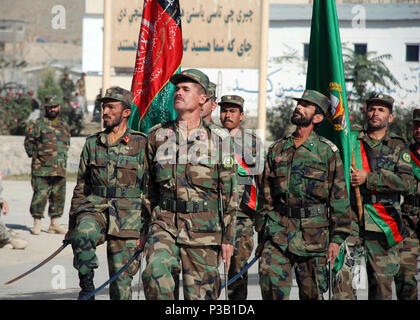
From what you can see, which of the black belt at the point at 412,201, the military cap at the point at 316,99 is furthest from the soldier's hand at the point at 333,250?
the black belt at the point at 412,201

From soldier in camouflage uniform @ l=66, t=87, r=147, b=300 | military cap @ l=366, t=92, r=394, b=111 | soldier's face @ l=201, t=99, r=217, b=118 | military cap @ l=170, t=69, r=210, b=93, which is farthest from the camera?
soldier's face @ l=201, t=99, r=217, b=118

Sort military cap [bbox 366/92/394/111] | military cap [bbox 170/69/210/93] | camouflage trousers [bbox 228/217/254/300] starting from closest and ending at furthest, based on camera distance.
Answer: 1. military cap [bbox 170/69/210/93]
2. military cap [bbox 366/92/394/111]
3. camouflage trousers [bbox 228/217/254/300]

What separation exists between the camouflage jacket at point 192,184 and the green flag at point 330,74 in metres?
1.34

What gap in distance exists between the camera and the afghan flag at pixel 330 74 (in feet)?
22.6

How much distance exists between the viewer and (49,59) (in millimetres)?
73750

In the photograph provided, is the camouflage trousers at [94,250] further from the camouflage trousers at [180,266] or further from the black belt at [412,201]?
the black belt at [412,201]

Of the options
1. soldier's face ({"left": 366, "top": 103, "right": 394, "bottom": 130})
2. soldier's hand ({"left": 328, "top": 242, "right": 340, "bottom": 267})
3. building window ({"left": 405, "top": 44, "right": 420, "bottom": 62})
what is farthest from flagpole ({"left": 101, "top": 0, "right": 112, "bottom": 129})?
building window ({"left": 405, "top": 44, "right": 420, "bottom": 62})

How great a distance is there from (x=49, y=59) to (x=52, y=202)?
63200 mm

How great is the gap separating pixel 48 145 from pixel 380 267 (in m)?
6.92

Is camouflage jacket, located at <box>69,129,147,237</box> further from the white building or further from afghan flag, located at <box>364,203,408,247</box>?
the white building

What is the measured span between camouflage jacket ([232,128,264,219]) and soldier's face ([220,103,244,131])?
0.30 ft

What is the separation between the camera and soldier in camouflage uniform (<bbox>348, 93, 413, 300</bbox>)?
691cm

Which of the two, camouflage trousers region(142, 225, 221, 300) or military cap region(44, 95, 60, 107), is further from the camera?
military cap region(44, 95, 60, 107)
